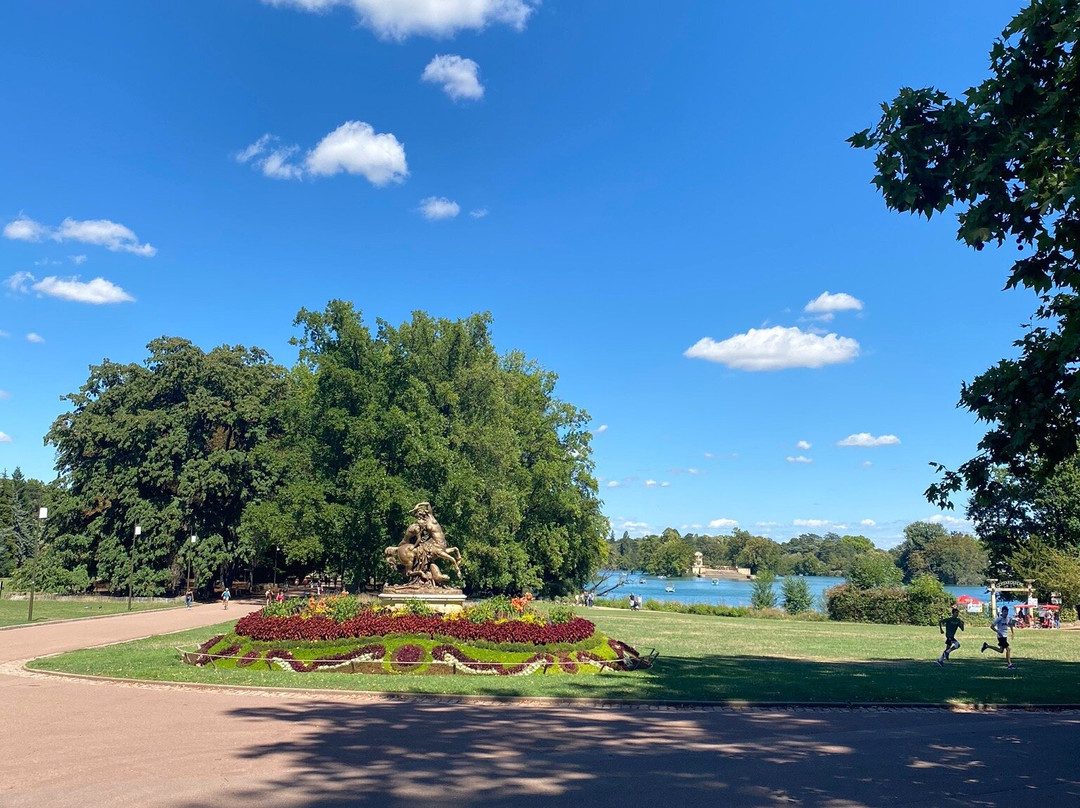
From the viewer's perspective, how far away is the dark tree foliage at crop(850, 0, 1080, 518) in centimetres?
1069

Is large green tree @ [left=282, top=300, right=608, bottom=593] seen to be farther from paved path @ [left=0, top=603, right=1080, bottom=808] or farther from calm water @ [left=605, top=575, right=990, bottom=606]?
paved path @ [left=0, top=603, right=1080, bottom=808]

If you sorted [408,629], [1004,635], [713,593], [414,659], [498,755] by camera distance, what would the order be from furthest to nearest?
[713,593] < [1004,635] < [408,629] < [414,659] < [498,755]

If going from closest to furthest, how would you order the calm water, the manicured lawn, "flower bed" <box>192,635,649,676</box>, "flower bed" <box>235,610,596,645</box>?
"flower bed" <box>192,635,649,676</box> < "flower bed" <box>235,610,596,645</box> < the manicured lawn < the calm water

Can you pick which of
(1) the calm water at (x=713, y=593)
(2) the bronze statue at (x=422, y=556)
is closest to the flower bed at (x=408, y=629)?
(2) the bronze statue at (x=422, y=556)

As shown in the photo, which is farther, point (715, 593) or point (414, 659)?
point (715, 593)

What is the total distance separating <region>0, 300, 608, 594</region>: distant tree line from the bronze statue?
15.3 meters

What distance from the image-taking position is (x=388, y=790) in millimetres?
7734

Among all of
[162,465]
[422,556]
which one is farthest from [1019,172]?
[162,465]

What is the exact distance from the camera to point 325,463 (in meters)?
42.9

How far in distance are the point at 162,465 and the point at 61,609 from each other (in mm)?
12225

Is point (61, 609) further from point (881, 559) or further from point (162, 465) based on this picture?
point (881, 559)

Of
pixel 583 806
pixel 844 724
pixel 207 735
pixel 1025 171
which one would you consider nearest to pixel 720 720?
pixel 844 724

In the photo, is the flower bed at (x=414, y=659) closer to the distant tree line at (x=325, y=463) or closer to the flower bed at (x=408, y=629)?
the flower bed at (x=408, y=629)

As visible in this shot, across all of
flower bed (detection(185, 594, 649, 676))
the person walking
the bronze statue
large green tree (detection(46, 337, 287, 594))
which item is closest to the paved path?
flower bed (detection(185, 594, 649, 676))
